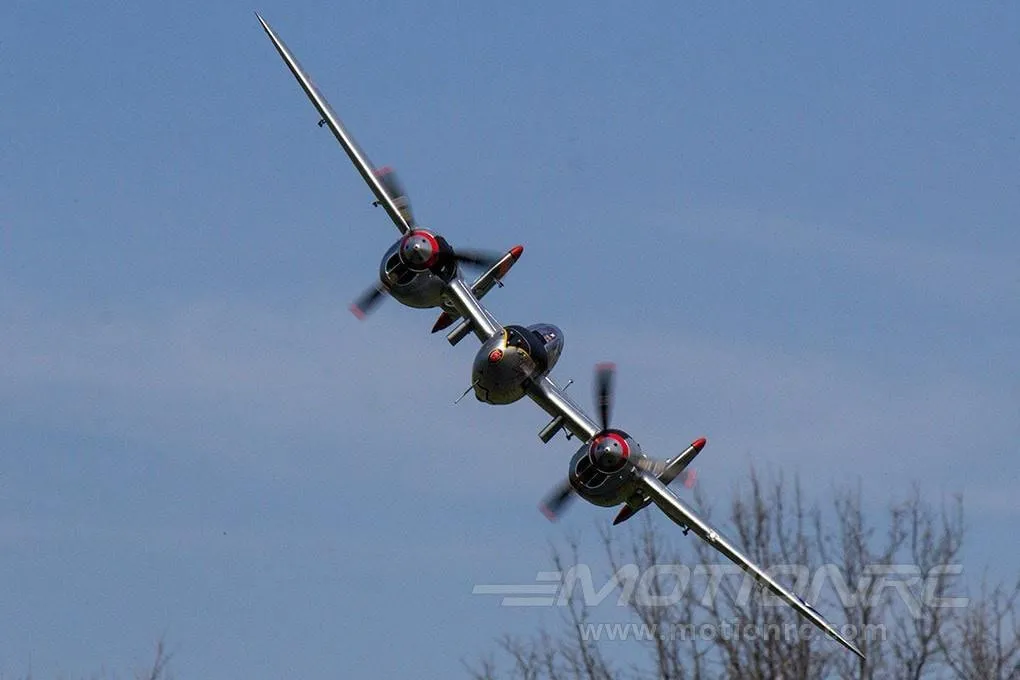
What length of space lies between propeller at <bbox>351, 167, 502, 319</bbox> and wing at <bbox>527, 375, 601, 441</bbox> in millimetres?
3740

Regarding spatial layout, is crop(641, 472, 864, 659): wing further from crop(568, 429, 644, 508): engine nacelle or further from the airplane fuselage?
the airplane fuselage

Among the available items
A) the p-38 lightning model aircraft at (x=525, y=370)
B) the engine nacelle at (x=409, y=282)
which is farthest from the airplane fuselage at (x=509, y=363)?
the engine nacelle at (x=409, y=282)

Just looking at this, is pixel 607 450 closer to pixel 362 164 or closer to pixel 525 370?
pixel 525 370

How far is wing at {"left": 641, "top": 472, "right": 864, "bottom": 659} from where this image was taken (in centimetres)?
4128

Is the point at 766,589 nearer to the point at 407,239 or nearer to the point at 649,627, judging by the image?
the point at 649,627

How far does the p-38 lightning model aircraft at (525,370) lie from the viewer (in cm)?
4288

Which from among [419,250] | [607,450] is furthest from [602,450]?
[419,250]

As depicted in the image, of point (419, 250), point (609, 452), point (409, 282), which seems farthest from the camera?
point (409, 282)

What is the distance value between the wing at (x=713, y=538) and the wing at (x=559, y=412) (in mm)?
1956

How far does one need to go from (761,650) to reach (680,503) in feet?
21.1

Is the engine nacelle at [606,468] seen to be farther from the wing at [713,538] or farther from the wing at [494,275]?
the wing at [494,275]

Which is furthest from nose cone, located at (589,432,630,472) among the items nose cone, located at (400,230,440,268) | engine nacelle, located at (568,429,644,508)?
nose cone, located at (400,230,440,268)

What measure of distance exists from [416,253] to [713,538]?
1049 cm

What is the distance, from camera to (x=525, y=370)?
42938 millimetres
